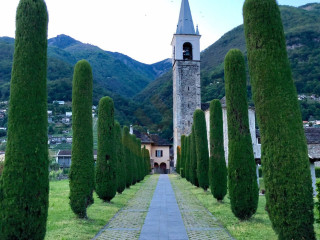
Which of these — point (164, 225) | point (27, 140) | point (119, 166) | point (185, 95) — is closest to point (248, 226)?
point (164, 225)

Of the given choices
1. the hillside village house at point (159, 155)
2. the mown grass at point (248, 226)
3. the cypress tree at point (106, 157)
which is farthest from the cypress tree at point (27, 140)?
the hillside village house at point (159, 155)

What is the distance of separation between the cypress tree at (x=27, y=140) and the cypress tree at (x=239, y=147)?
6722mm

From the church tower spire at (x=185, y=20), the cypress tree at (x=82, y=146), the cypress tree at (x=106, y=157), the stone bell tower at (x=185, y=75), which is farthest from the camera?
the church tower spire at (x=185, y=20)

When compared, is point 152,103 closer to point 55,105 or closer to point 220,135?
point 55,105

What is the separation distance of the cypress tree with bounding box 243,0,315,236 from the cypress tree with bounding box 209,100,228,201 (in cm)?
931

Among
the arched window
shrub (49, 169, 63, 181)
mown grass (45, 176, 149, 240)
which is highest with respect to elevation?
the arched window

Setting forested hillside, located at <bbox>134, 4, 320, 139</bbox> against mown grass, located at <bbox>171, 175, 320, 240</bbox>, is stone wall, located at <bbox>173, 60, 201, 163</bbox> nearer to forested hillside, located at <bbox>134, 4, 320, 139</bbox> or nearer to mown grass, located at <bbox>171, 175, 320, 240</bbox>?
forested hillside, located at <bbox>134, 4, 320, 139</bbox>

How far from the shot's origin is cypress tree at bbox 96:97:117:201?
15.6 meters

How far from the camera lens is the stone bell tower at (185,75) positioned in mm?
52500

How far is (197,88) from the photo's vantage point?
5325 centimetres

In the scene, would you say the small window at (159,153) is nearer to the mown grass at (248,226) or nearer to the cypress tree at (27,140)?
the mown grass at (248,226)

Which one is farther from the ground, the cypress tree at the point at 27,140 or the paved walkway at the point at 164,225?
the cypress tree at the point at 27,140

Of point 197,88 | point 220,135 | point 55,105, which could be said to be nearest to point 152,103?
point 55,105

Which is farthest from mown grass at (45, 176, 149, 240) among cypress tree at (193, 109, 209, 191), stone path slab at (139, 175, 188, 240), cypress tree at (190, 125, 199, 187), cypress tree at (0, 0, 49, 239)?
cypress tree at (190, 125, 199, 187)
